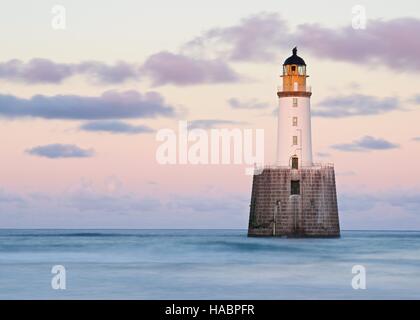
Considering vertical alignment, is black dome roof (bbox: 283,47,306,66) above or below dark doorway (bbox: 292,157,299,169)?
above

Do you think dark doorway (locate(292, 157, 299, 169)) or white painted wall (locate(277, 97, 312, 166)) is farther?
dark doorway (locate(292, 157, 299, 169))

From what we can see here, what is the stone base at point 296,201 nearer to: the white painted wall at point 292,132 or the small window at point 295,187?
the small window at point 295,187

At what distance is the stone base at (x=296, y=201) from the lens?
52875 mm

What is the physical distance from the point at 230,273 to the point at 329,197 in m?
14.6

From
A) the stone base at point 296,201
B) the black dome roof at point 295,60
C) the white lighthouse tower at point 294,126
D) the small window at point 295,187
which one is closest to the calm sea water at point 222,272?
the stone base at point 296,201

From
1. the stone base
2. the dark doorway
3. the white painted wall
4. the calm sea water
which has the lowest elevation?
the calm sea water

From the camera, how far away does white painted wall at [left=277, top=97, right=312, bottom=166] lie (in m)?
52.4

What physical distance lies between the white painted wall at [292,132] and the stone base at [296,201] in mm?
598

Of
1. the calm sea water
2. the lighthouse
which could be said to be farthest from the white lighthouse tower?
the calm sea water

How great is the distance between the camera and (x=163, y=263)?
152 ft

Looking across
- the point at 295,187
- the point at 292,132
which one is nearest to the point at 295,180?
the point at 295,187

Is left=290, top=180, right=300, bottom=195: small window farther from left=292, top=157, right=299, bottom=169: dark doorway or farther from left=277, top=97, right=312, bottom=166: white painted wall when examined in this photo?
left=277, top=97, right=312, bottom=166: white painted wall
